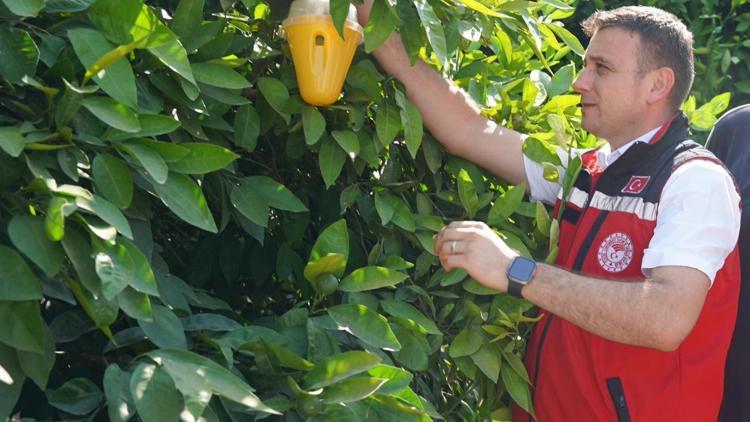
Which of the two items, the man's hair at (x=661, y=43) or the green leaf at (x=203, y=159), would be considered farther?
the man's hair at (x=661, y=43)

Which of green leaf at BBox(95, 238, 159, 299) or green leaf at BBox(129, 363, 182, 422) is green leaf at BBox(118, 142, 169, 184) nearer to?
green leaf at BBox(95, 238, 159, 299)

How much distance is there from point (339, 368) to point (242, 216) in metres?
0.48

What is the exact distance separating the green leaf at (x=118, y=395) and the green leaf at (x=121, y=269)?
0.16 meters

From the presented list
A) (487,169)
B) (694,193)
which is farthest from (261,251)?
→ (694,193)

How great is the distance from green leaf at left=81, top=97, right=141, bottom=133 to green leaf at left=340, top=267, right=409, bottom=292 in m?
0.57

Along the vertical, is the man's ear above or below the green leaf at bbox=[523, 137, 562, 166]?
above

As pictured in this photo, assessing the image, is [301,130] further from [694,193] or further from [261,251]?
[694,193]

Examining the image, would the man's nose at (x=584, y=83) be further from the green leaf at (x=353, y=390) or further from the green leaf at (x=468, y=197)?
the green leaf at (x=353, y=390)

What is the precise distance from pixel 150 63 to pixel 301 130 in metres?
0.49

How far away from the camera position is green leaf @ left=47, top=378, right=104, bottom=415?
5.27 feet

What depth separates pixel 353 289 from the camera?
1943mm

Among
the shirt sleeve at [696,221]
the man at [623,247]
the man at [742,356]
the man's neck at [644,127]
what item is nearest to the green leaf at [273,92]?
the man at [623,247]

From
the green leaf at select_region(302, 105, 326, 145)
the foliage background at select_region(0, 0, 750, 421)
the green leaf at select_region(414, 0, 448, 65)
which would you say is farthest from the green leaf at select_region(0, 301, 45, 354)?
the green leaf at select_region(414, 0, 448, 65)

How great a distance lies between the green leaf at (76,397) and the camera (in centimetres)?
161
